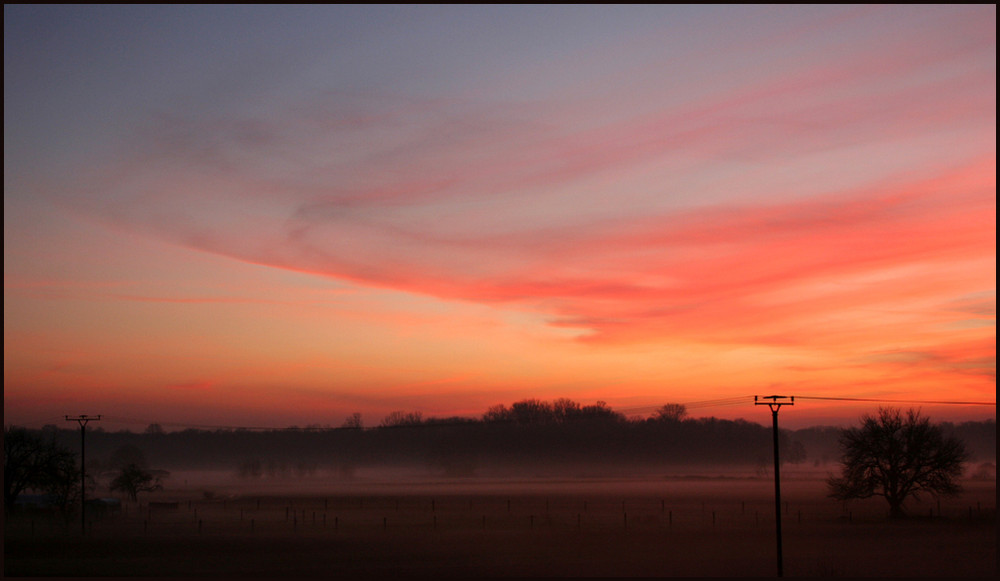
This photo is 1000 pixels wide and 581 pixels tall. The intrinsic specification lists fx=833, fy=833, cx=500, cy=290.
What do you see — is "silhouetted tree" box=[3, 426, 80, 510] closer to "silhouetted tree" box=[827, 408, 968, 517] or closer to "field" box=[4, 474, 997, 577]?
"field" box=[4, 474, 997, 577]

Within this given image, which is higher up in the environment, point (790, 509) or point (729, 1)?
point (729, 1)

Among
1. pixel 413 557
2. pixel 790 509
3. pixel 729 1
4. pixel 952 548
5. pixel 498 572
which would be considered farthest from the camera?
pixel 790 509

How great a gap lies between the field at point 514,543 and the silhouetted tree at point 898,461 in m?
2.61

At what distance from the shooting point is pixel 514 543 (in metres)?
60.8

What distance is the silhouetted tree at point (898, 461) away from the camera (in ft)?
279

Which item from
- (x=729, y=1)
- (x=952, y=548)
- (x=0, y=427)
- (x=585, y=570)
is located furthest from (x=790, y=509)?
(x=0, y=427)

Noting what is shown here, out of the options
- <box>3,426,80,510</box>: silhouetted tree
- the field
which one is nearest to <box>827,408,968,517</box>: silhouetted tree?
the field

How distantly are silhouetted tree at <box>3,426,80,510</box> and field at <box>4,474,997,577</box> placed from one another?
299 cm

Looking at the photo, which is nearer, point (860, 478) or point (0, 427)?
point (0, 427)

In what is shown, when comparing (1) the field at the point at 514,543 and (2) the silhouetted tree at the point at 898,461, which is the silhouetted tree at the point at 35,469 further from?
(2) the silhouetted tree at the point at 898,461

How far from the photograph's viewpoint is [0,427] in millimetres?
47719

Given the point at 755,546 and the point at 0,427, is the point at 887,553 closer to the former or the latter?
the point at 755,546

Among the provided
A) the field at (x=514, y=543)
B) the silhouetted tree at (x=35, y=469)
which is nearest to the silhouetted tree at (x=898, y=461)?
the field at (x=514, y=543)

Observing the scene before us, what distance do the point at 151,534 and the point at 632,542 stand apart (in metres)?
39.8
